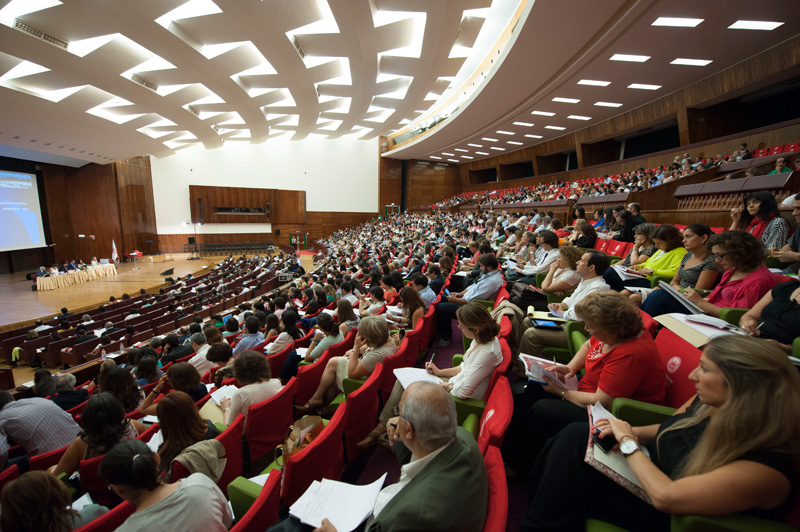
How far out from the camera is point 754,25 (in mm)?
7227

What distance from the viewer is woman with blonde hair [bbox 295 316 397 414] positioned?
2637 mm

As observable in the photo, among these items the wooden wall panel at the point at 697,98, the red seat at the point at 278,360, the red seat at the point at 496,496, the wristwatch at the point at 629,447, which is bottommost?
the red seat at the point at 278,360

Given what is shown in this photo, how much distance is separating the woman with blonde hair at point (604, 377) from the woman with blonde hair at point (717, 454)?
1.12 ft

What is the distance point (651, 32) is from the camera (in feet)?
24.1

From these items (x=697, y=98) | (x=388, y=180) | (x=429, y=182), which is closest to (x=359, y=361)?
(x=697, y=98)

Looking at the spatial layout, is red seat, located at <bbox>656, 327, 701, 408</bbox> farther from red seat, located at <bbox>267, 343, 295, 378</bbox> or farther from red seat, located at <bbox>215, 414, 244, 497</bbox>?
red seat, located at <bbox>267, 343, 295, 378</bbox>

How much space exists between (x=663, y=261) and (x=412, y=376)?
317 cm

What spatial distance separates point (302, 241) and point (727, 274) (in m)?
23.0

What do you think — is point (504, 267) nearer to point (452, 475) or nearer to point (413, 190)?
point (452, 475)

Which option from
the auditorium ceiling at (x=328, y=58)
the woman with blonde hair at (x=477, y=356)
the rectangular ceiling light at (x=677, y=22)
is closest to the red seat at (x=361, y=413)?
the woman with blonde hair at (x=477, y=356)

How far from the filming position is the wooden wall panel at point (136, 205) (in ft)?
59.1

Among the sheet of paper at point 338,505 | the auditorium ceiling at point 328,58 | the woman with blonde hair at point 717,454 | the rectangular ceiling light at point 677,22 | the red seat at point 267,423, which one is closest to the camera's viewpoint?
the woman with blonde hair at point 717,454

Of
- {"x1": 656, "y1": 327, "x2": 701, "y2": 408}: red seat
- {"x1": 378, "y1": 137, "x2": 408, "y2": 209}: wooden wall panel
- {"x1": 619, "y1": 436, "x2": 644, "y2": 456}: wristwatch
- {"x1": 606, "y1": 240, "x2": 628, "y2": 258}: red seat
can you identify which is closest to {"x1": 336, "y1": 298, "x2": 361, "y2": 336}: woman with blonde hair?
{"x1": 656, "y1": 327, "x2": 701, "y2": 408}: red seat

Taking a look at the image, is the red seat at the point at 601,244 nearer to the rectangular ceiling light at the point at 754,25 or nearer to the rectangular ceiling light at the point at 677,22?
the rectangular ceiling light at the point at 677,22
